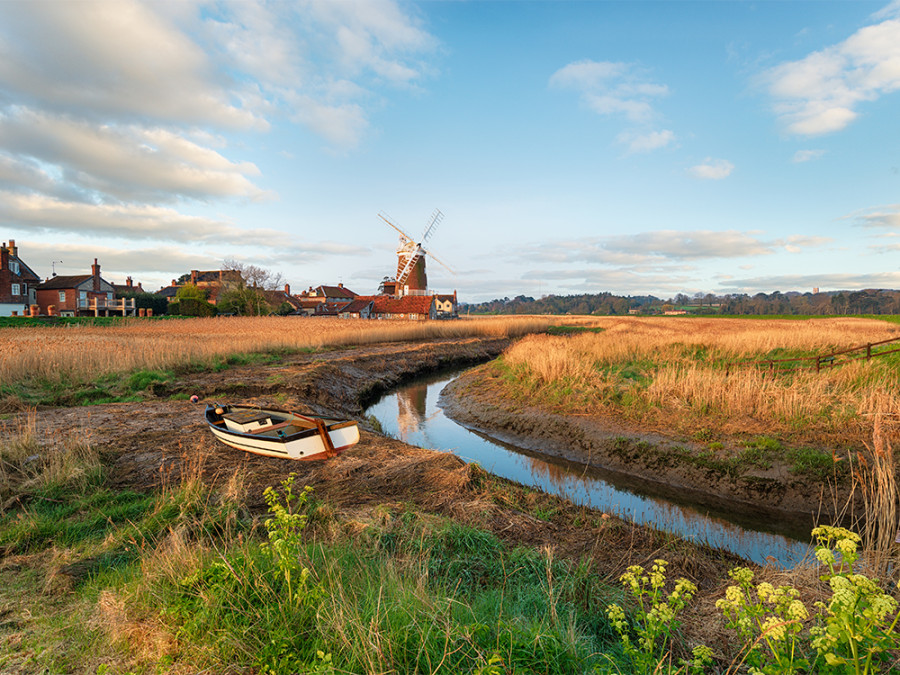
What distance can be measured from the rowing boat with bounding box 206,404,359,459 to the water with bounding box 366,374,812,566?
14.0ft

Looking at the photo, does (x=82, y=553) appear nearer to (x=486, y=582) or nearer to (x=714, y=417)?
(x=486, y=582)

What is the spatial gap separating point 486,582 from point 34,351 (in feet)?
61.0

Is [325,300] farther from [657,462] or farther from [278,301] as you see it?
[657,462]

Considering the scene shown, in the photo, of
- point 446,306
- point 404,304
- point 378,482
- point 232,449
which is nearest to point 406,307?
point 404,304

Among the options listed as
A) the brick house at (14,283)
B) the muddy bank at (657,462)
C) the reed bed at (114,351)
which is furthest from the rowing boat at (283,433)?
the brick house at (14,283)

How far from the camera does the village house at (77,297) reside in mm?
56812

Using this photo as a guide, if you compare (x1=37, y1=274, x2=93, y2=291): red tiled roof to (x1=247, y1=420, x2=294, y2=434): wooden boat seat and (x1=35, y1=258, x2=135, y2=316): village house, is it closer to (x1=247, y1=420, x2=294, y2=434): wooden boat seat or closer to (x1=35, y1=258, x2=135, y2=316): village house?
(x1=35, y1=258, x2=135, y2=316): village house

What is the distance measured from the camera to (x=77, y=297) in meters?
57.2

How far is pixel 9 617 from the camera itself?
3.78 meters

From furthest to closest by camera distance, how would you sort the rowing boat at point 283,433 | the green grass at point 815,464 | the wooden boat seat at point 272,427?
the wooden boat seat at point 272,427
the green grass at point 815,464
the rowing boat at point 283,433

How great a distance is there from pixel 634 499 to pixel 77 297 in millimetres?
72126

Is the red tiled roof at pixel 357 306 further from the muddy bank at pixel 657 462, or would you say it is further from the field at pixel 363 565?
the field at pixel 363 565

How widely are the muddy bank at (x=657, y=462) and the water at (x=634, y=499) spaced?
0.67 feet

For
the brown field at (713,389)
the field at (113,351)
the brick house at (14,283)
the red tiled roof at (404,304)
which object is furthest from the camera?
the red tiled roof at (404,304)
